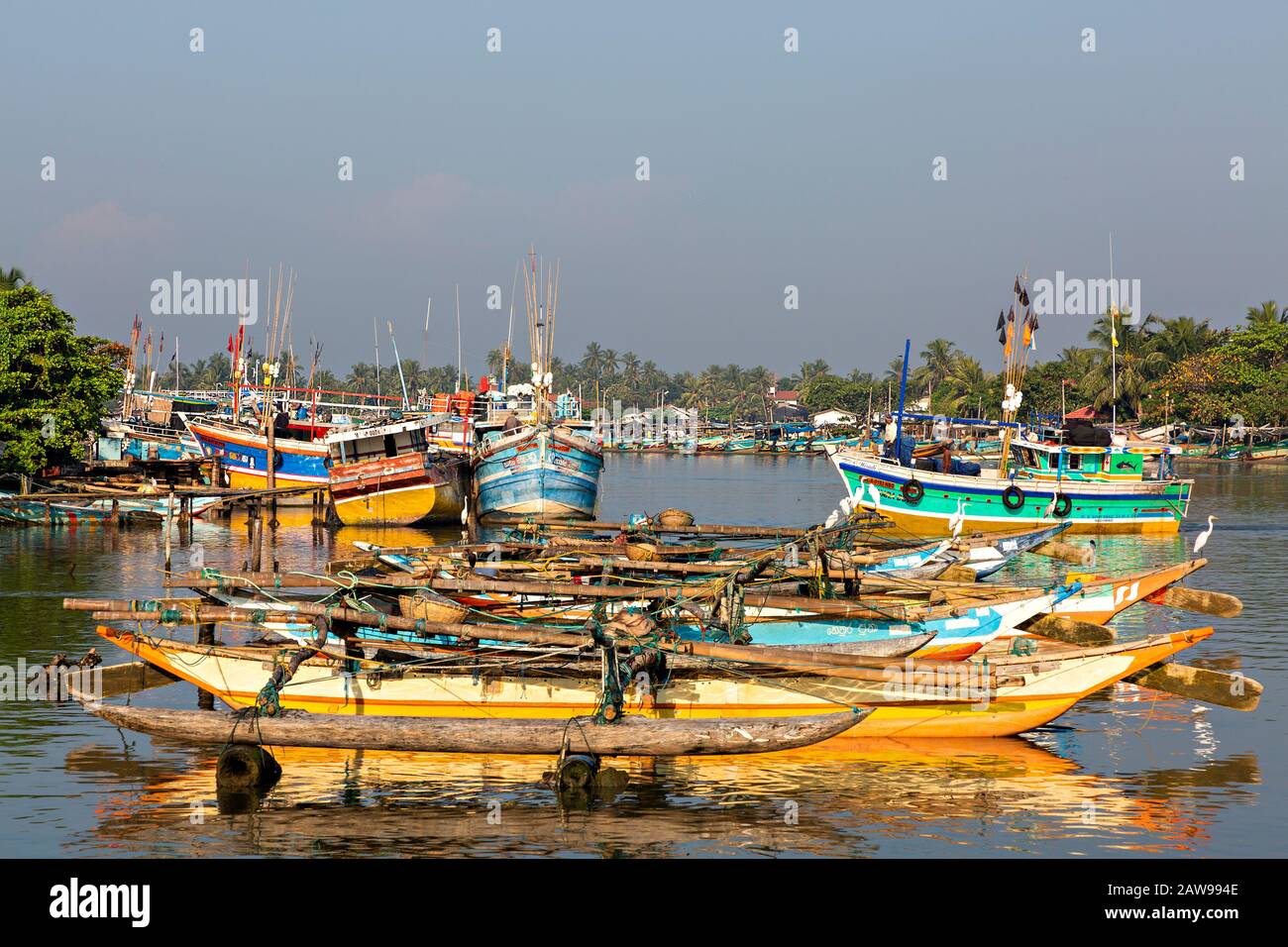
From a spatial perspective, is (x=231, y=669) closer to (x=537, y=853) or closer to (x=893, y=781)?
(x=537, y=853)

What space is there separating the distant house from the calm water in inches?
4565

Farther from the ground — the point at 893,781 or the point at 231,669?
the point at 231,669

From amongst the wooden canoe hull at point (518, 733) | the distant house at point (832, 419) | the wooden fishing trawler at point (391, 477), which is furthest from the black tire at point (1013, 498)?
the distant house at point (832, 419)

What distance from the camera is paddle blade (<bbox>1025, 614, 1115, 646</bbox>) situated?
1772 centimetres

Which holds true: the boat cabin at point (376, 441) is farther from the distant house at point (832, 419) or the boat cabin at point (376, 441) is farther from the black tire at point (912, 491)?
the distant house at point (832, 419)

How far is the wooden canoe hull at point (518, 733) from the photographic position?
12.6 m

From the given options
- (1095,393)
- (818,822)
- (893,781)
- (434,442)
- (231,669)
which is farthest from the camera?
(1095,393)

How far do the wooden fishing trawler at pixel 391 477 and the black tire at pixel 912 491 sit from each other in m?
16.0

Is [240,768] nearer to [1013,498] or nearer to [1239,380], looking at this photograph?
[1013,498]

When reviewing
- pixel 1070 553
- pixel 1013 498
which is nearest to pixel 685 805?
pixel 1070 553

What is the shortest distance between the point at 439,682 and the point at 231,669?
2.62m

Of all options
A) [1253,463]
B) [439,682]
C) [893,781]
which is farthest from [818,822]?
[1253,463]

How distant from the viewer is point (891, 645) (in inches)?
612
